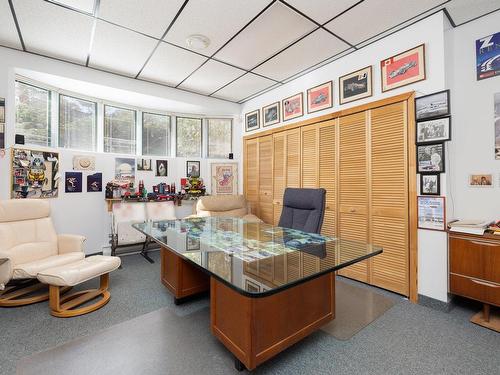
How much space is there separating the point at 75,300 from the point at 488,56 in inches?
184

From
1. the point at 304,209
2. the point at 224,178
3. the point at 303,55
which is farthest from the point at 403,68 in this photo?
the point at 224,178

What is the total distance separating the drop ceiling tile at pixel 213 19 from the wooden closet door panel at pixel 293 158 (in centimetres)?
164

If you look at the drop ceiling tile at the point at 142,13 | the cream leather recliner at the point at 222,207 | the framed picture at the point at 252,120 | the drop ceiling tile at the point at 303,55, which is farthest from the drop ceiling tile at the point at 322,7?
the cream leather recliner at the point at 222,207

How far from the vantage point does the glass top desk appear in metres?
1.26

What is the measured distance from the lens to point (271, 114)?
4312mm

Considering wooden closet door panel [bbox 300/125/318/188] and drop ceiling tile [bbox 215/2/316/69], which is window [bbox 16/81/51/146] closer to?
drop ceiling tile [bbox 215/2/316/69]

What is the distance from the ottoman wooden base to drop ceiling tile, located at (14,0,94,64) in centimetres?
257

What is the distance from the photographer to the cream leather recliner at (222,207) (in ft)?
14.1

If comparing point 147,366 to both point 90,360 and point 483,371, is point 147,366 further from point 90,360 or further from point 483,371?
point 483,371

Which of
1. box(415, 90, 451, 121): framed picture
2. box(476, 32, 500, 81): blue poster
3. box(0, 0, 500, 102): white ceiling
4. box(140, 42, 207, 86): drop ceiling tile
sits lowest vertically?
box(415, 90, 451, 121): framed picture

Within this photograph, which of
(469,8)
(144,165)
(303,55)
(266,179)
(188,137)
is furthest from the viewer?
(188,137)

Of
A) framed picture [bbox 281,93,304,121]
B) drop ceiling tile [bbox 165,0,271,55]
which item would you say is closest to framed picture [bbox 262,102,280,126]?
framed picture [bbox 281,93,304,121]

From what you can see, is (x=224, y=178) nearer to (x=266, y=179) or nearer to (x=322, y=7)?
(x=266, y=179)

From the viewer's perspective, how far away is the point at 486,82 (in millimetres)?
2418
